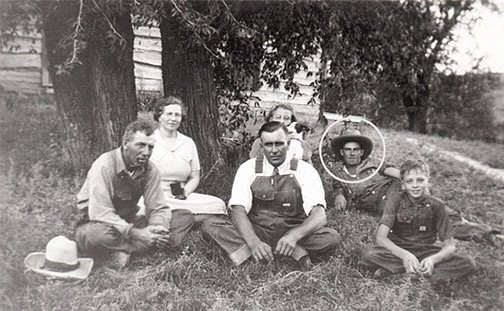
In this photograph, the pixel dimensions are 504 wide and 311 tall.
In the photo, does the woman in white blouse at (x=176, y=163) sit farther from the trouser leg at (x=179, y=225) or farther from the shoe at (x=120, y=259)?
the shoe at (x=120, y=259)

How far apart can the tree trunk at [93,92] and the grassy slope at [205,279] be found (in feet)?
1.10

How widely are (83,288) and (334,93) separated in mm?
2105

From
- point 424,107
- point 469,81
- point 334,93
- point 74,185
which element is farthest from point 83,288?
point 424,107

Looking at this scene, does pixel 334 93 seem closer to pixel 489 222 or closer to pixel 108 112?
pixel 489 222

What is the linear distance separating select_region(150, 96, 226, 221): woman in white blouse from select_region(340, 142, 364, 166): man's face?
1.04 metres

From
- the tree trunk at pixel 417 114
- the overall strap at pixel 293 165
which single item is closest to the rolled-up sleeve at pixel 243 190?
the overall strap at pixel 293 165

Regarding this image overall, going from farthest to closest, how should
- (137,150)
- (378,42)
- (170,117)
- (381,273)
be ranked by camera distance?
(378,42) → (170,117) → (137,150) → (381,273)

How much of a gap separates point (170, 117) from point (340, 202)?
1.37m

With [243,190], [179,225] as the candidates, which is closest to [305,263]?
[243,190]

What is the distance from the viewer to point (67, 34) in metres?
3.15

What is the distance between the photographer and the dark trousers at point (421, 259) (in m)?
2.71

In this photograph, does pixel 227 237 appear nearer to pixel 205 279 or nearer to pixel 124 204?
pixel 205 279

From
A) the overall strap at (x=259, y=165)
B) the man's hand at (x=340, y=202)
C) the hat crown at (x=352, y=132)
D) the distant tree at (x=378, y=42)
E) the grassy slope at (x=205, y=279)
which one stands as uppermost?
the distant tree at (x=378, y=42)

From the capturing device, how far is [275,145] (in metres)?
2.98
